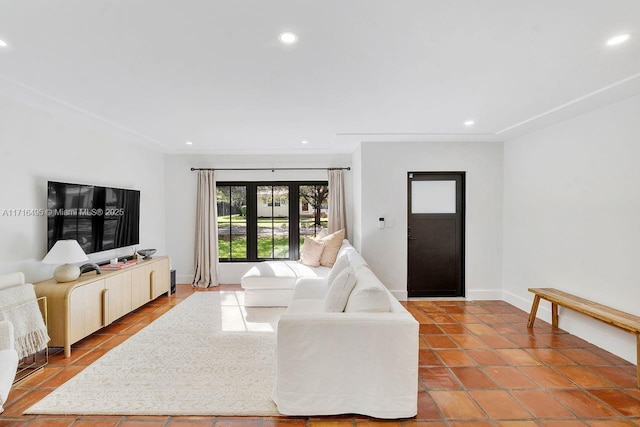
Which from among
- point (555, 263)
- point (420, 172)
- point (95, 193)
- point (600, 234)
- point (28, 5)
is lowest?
point (555, 263)

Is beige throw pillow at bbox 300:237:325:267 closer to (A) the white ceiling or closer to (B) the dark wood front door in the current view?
(B) the dark wood front door

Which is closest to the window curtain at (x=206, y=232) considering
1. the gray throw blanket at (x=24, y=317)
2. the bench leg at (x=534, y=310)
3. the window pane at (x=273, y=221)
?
the window pane at (x=273, y=221)

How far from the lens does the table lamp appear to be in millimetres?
3100

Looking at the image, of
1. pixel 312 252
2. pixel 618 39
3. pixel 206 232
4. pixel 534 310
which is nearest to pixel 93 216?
pixel 206 232

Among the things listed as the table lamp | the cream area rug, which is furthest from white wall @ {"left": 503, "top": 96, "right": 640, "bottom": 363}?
the table lamp

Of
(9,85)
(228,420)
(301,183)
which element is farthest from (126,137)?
(228,420)

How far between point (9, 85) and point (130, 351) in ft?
8.33

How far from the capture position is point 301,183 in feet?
19.4

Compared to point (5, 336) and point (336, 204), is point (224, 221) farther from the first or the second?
point (5, 336)

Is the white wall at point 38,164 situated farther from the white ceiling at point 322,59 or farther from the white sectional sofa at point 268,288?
the white sectional sofa at point 268,288

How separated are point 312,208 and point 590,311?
4.10m

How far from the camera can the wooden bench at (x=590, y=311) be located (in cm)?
265

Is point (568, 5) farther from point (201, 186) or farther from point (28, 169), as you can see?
point (201, 186)

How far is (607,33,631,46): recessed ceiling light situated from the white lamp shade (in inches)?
181
